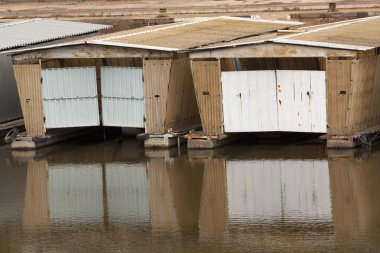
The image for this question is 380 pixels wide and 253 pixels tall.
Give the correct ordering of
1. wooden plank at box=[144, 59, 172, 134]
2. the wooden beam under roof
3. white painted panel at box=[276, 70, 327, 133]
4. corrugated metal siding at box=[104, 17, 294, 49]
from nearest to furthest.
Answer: white painted panel at box=[276, 70, 327, 133] < wooden plank at box=[144, 59, 172, 134] < the wooden beam under roof < corrugated metal siding at box=[104, 17, 294, 49]

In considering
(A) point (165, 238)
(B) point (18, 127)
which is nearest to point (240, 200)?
(A) point (165, 238)

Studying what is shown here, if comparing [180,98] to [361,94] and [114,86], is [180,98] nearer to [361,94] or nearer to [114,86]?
[114,86]

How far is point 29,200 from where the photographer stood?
32.3 meters

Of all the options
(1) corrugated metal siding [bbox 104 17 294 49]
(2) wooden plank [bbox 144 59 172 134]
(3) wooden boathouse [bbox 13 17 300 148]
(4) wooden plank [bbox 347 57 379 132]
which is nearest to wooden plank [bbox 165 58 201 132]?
(3) wooden boathouse [bbox 13 17 300 148]

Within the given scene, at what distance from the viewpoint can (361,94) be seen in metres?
35.2

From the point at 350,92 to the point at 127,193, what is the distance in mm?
6400

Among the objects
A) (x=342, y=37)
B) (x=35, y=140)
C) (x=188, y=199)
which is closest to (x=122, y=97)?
(x=35, y=140)

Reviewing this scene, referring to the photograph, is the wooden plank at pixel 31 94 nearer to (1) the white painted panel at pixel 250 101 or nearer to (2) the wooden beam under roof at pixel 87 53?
(2) the wooden beam under roof at pixel 87 53

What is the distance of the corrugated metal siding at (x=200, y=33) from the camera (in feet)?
126

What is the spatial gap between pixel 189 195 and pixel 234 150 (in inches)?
191

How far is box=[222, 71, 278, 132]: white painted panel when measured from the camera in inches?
1417

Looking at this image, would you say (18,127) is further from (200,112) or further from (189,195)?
(189,195)

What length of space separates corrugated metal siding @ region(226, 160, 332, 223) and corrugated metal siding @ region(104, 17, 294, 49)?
16.5 feet

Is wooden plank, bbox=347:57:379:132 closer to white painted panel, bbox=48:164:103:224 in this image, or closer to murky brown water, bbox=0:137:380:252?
murky brown water, bbox=0:137:380:252
